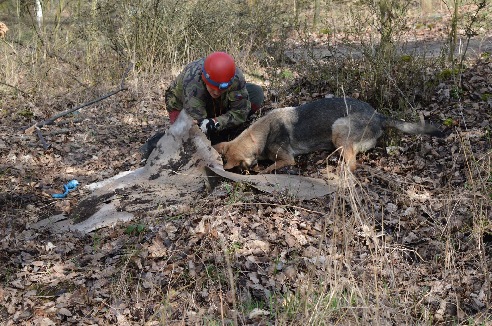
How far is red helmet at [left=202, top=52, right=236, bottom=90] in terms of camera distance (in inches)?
245

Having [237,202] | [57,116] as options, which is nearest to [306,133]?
[237,202]

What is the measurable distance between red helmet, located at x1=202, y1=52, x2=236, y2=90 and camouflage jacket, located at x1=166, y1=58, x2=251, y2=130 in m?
0.34

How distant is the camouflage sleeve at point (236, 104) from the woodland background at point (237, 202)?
1.05 meters

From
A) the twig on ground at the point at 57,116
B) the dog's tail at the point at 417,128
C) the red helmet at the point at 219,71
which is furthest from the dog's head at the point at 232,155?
the twig on ground at the point at 57,116

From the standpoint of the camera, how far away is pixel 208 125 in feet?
21.4

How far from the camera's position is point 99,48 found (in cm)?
1077

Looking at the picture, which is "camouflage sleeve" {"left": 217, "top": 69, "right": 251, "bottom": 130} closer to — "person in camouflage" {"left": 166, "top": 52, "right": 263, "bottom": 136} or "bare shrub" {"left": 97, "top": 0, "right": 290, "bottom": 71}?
"person in camouflage" {"left": 166, "top": 52, "right": 263, "bottom": 136}

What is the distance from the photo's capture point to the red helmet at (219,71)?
245 inches

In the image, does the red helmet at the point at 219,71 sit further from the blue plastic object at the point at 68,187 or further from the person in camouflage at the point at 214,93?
the blue plastic object at the point at 68,187


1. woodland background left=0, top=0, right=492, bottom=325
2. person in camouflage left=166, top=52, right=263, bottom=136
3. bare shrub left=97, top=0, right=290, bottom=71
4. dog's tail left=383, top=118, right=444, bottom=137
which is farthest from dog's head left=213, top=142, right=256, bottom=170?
bare shrub left=97, top=0, right=290, bottom=71

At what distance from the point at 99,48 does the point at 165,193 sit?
6.02 meters

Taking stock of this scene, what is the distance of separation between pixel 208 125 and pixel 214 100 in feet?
1.72

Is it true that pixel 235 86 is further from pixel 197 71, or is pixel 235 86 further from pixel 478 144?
pixel 478 144

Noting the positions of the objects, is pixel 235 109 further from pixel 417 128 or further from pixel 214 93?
pixel 417 128
